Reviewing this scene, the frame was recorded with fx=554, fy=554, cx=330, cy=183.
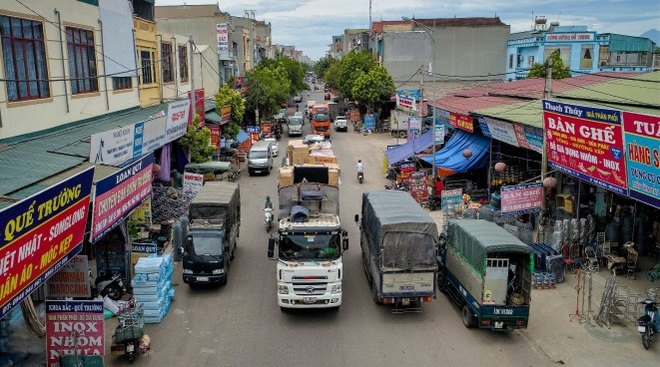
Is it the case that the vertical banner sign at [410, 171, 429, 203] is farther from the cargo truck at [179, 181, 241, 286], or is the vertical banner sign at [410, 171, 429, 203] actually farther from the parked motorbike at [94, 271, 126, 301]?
the parked motorbike at [94, 271, 126, 301]

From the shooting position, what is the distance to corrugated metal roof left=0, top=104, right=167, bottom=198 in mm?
11125

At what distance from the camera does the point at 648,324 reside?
13.3 metres

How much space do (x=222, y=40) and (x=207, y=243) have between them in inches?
1673

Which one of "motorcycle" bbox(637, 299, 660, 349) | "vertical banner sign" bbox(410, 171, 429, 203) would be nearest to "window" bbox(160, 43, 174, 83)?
"vertical banner sign" bbox(410, 171, 429, 203)

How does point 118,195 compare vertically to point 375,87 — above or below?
below

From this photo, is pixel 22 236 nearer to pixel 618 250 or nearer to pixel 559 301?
pixel 559 301

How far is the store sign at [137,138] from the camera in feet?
53.3

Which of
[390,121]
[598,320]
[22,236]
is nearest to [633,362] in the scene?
[598,320]

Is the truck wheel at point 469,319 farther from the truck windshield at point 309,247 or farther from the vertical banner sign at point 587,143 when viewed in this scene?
the vertical banner sign at point 587,143

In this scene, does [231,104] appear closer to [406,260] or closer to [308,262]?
[308,262]

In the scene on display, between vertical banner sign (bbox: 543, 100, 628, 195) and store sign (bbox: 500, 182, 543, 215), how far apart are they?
3.87 feet

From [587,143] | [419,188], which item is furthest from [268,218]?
[587,143]

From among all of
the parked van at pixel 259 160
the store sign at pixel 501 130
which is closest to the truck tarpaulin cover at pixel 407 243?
the store sign at pixel 501 130

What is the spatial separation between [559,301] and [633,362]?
145 inches
